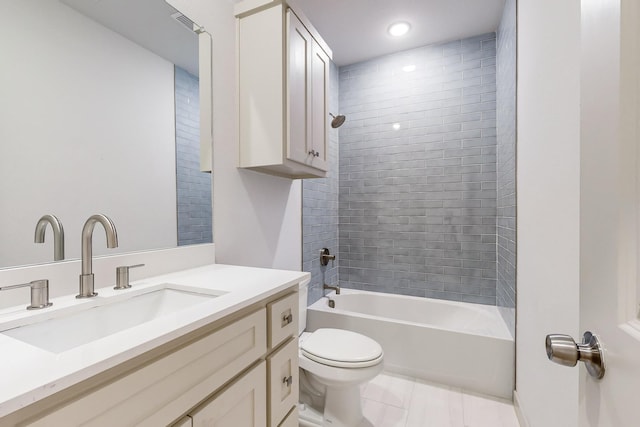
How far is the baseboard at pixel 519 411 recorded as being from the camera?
4.90 ft

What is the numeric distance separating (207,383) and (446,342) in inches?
68.4

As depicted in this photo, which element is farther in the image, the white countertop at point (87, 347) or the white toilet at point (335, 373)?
the white toilet at point (335, 373)

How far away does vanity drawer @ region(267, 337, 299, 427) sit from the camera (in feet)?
3.00

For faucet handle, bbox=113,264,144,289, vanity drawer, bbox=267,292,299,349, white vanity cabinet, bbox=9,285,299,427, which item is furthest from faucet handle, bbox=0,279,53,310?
vanity drawer, bbox=267,292,299,349

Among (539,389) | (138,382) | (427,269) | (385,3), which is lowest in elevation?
(539,389)

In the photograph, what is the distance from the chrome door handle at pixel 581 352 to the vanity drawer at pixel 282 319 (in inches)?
27.9

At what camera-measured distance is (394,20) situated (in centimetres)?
219

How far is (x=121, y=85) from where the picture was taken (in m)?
1.04

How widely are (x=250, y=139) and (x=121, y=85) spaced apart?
1.90ft

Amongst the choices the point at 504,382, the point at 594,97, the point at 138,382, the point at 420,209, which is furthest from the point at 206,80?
the point at 504,382

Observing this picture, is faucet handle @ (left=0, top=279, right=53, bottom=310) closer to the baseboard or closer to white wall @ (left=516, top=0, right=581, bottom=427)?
white wall @ (left=516, top=0, right=581, bottom=427)

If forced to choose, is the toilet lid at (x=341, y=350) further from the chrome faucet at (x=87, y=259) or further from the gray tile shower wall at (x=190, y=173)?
the chrome faucet at (x=87, y=259)

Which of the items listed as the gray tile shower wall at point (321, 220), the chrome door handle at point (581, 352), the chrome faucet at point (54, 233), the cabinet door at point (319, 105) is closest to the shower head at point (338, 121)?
the gray tile shower wall at point (321, 220)

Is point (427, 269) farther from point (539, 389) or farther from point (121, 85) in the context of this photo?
point (121, 85)
